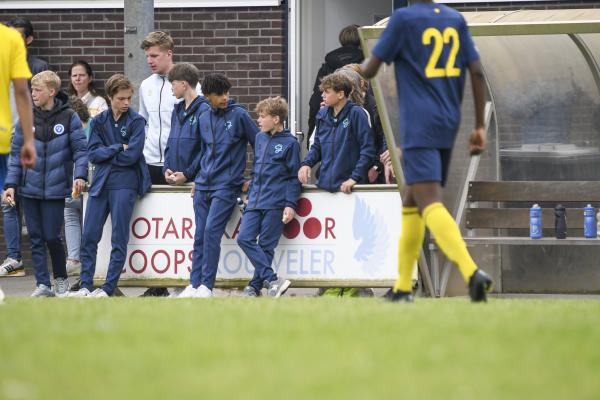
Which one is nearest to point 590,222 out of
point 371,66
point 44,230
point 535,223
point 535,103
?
point 535,223

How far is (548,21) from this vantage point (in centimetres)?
1151

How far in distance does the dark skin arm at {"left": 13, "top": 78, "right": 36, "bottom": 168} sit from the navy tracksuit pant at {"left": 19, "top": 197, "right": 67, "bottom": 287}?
304 centimetres

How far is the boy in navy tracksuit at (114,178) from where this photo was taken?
40.7 ft

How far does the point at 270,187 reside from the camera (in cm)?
1211

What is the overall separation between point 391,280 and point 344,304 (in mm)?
3204

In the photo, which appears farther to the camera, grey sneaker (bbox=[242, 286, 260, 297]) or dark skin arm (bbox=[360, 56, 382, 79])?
grey sneaker (bbox=[242, 286, 260, 297])

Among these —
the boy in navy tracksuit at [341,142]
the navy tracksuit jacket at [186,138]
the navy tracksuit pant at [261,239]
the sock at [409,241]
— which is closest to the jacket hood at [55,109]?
the navy tracksuit jacket at [186,138]

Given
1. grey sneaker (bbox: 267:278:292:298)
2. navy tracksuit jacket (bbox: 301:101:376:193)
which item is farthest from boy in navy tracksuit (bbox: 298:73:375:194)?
grey sneaker (bbox: 267:278:292:298)

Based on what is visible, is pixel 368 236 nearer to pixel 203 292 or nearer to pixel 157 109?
pixel 203 292

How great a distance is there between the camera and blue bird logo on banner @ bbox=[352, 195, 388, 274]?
1220cm

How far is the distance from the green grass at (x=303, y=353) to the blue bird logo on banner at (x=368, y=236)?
3774mm

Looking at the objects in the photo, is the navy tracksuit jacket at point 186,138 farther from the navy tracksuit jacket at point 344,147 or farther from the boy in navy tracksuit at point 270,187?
the navy tracksuit jacket at point 344,147

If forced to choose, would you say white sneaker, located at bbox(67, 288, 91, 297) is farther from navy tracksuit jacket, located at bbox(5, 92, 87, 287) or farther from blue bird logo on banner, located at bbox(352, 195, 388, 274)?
blue bird logo on banner, located at bbox(352, 195, 388, 274)

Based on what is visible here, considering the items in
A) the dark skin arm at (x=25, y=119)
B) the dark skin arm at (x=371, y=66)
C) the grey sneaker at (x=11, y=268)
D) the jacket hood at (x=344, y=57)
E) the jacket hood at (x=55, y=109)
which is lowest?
the grey sneaker at (x=11, y=268)
